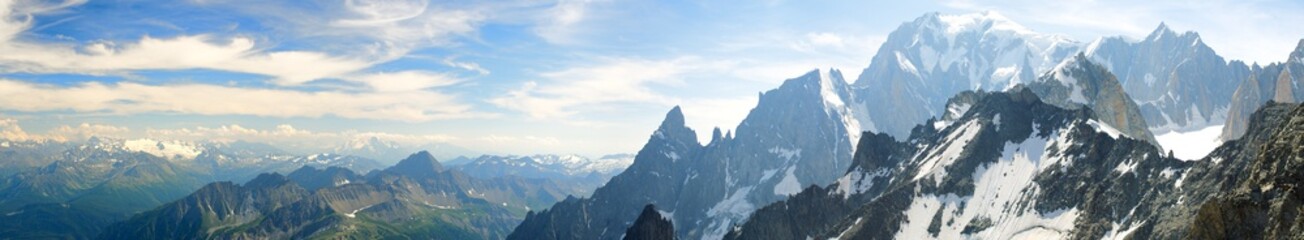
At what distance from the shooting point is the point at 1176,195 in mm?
118562

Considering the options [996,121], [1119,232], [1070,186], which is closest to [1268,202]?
[1119,232]

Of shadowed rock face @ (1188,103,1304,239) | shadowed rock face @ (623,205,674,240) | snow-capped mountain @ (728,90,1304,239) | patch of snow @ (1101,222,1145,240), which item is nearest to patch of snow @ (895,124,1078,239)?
snow-capped mountain @ (728,90,1304,239)

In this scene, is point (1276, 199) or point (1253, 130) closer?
point (1276, 199)

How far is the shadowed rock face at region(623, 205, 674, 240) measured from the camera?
177 m

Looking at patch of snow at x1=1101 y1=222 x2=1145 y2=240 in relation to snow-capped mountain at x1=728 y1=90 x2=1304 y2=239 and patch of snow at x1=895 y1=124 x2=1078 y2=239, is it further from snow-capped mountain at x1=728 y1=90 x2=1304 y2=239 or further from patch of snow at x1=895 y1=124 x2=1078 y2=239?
→ patch of snow at x1=895 y1=124 x2=1078 y2=239

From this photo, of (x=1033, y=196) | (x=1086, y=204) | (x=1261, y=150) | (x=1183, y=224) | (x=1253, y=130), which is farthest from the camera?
(x=1033, y=196)

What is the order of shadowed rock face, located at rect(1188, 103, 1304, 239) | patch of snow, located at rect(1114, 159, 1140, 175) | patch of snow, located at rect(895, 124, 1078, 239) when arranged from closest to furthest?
shadowed rock face, located at rect(1188, 103, 1304, 239), patch of snow, located at rect(1114, 159, 1140, 175), patch of snow, located at rect(895, 124, 1078, 239)

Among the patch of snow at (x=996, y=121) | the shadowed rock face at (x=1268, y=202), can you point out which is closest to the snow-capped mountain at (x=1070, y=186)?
the shadowed rock face at (x=1268, y=202)

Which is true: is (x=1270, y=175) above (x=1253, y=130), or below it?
below

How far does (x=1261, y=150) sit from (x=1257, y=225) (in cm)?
960

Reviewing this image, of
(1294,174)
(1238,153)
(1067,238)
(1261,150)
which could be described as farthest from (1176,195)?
(1294,174)

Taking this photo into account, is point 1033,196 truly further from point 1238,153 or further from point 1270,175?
point 1270,175

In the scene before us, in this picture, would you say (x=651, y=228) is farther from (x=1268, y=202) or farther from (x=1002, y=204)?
(x=1268, y=202)

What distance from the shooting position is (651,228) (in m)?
178
